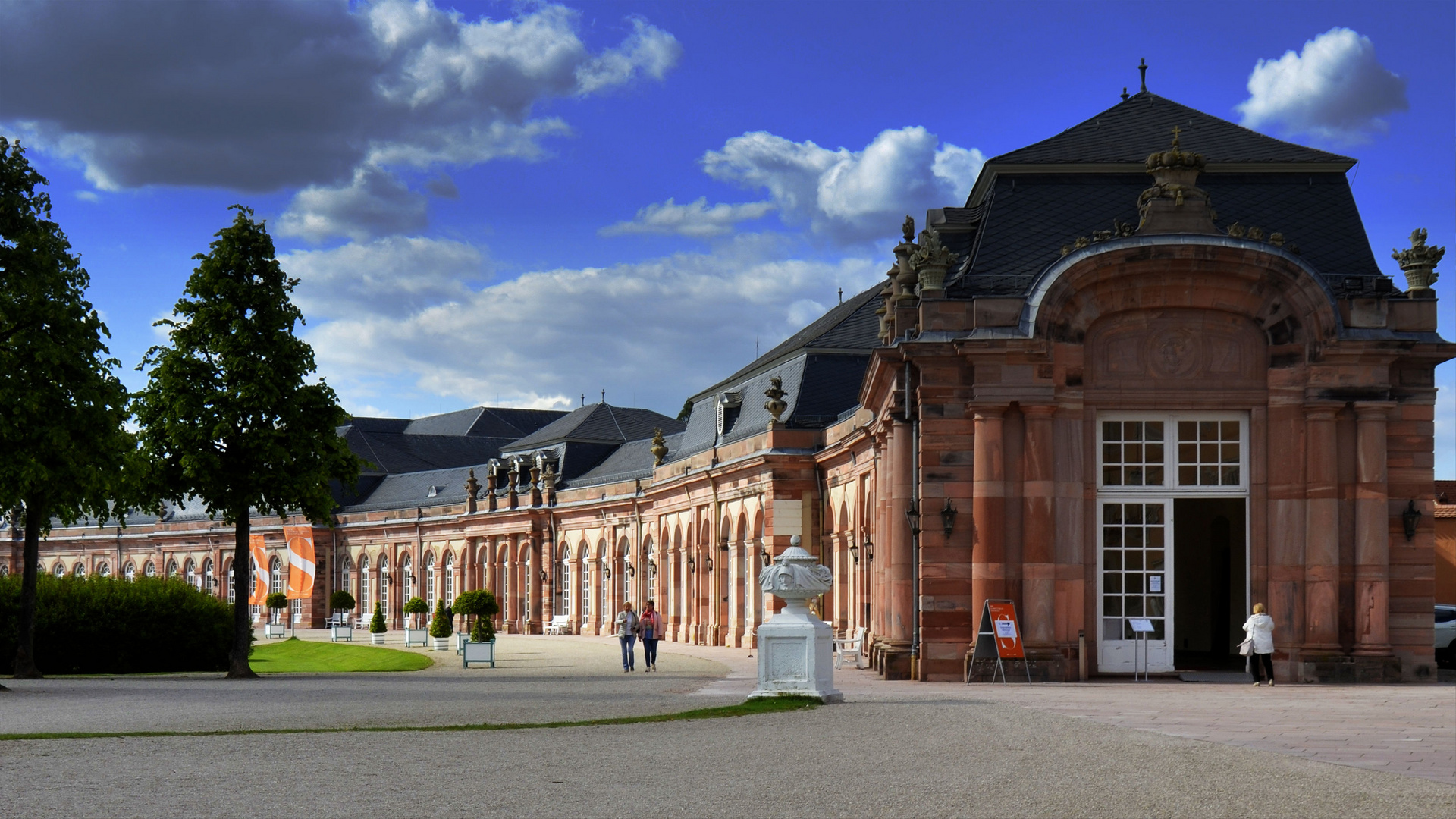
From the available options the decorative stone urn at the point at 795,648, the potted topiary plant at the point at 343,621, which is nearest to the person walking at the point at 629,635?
the decorative stone urn at the point at 795,648

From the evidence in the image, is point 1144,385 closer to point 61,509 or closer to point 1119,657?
point 1119,657

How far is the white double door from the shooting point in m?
26.0

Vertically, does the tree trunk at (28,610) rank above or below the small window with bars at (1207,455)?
below

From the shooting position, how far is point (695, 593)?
53719mm

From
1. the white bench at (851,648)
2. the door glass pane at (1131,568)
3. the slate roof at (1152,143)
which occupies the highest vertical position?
the slate roof at (1152,143)

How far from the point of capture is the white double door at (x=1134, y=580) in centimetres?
2603

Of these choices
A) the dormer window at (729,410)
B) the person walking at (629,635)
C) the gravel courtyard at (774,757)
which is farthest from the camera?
the dormer window at (729,410)

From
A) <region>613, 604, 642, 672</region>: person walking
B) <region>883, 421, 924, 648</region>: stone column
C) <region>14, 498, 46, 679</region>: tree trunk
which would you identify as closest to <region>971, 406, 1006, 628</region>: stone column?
<region>883, 421, 924, 648</region>: stone column

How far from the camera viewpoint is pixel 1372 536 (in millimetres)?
25281

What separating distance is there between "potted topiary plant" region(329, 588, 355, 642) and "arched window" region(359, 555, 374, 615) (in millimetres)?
1578

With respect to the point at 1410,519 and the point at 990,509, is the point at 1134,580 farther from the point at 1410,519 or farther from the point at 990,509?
the point at 1410,519

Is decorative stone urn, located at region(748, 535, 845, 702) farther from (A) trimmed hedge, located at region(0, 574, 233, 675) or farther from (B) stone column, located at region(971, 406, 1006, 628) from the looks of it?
(A) trimmed hedge, located at region(0, 574, 233, 675)

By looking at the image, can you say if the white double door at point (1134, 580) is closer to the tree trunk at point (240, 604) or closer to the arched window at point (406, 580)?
the tree trunk at point (240, 604)

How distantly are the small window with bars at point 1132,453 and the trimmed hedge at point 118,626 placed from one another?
24.2 metres
